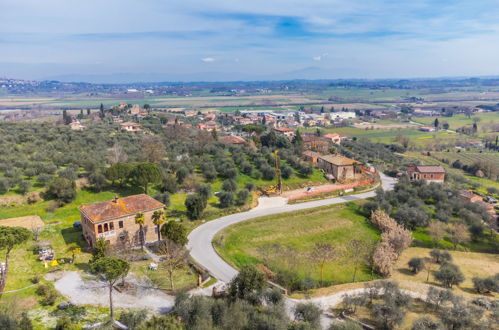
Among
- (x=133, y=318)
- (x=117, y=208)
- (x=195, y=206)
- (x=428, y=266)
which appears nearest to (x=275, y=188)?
(x=195, y=206)

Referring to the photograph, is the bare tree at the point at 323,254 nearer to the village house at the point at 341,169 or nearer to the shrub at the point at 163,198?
the shrub at the point at 163,198

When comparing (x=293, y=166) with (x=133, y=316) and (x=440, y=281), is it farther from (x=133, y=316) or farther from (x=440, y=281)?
(x=133, y=316)

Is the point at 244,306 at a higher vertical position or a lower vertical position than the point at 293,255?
higher

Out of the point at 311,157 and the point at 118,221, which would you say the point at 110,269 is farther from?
the point at 311,157

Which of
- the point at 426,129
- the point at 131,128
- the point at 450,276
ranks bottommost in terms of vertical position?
the point at 450,276

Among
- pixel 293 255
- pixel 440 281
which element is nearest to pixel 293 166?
pixel 293 255

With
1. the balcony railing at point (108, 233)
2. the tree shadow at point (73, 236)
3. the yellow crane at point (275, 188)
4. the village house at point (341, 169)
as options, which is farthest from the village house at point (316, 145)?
the tree shadow at point (73, 236)

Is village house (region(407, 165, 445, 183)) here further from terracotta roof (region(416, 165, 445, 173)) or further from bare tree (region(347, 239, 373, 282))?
bare tree (region(347, 239, 373, 282))
